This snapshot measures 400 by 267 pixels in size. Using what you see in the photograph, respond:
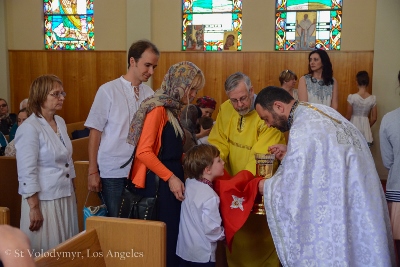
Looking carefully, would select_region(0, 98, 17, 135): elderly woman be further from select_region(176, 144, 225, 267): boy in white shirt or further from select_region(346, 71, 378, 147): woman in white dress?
select_region(346, 71, 378, 147): woman in white dress

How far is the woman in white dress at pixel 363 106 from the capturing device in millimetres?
8062

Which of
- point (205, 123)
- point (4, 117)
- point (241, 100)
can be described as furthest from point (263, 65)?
point (241, 100)

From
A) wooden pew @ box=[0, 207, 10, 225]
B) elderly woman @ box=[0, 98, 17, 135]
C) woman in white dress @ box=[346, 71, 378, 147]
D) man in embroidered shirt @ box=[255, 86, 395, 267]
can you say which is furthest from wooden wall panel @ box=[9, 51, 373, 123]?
wooden pew @ box=[0, 207, 10, 225]

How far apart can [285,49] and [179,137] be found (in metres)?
6.43

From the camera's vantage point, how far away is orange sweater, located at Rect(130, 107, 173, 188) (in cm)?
284

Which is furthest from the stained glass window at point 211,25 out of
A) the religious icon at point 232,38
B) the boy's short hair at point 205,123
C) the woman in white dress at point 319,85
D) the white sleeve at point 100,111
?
the white sleeve at point 100,111

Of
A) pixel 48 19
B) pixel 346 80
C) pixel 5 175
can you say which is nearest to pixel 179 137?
pixel 5 175

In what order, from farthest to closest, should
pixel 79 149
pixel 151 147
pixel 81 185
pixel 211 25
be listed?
pixel 211 25 → pixel 79 149 → pixel 81 185 → pixel 151 147

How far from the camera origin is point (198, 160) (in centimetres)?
303

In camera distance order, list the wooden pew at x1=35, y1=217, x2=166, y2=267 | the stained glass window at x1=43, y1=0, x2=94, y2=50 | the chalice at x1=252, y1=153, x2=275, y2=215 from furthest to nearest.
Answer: the stained glass window at x1=43, y1=0, x2=94, y2=50, the chalice at x1=252, y1=153, x2=275, y2=215, the wooden pew at x1=35, y1=217, x2=166, y2=267

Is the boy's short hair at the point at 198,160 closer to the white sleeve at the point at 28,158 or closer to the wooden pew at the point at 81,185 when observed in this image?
the white sleeve at the point at 28,158

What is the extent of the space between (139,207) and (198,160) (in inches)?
19.1

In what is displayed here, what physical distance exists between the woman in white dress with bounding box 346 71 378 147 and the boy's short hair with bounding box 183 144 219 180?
569 cm

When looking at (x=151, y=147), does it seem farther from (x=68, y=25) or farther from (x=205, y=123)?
(x=68, y=25)
